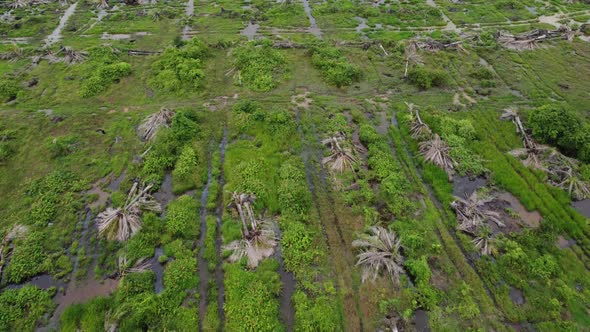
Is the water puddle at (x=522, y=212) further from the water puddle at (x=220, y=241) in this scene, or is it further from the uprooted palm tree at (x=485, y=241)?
the water puddle at (x=220, y=241)

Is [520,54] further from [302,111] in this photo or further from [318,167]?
[318,167]

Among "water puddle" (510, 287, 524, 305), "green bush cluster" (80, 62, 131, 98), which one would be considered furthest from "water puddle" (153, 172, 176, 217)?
"water puddle" (510, 287, 524, 305)

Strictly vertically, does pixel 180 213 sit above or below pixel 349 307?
above

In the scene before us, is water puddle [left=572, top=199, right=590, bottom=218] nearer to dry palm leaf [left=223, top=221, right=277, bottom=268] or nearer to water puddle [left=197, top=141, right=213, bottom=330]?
dry palm leaf [left=223, top=221, right=277, bottom=268]

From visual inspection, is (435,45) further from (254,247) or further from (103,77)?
(103,77)

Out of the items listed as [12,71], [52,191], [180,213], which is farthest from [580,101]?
[12,71]

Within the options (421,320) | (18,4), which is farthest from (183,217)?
(18,4)
